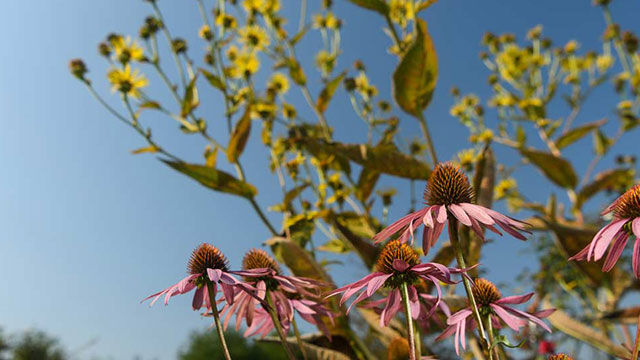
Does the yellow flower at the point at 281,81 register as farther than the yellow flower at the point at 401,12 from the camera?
Yes

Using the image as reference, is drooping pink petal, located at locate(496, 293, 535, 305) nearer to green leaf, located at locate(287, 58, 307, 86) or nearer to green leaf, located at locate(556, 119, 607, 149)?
green leaf, located at locate(287, 58, 307, 86)

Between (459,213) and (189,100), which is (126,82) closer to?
(189,100)

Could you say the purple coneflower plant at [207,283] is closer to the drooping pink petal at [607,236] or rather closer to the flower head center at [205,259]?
the flower head center at [205,259]

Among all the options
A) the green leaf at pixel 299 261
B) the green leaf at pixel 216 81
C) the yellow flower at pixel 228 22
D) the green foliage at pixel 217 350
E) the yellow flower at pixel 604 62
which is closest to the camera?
the green leaf at pixel 299 261

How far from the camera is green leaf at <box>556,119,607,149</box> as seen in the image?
242 centimetres

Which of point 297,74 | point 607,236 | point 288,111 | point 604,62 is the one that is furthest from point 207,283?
point 604,62

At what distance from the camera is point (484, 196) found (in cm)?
114

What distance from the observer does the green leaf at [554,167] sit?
190cm

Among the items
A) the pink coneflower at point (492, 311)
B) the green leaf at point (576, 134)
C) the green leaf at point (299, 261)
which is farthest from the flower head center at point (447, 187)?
the green leaf at point (576, 134)

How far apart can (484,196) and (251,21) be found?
1.72 metres

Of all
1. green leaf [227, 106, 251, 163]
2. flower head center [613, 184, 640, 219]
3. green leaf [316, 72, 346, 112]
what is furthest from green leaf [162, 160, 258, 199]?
flower head center [613, 184, 640, 219]

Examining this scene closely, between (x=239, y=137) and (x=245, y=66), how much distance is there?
68 centimetres

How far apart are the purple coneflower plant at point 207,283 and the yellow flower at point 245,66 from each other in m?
1.47

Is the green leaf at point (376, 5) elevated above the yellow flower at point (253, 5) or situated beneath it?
situated beneath
